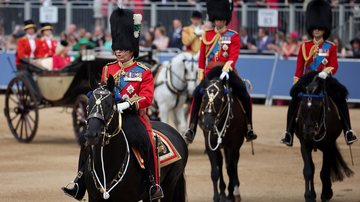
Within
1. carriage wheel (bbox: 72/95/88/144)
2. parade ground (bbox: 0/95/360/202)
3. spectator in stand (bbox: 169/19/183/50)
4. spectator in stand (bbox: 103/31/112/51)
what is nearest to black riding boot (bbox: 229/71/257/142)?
parade ground (bbox: 0/95/360/202)

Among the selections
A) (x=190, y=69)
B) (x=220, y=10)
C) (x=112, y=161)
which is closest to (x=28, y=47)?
(x=190, y=69)

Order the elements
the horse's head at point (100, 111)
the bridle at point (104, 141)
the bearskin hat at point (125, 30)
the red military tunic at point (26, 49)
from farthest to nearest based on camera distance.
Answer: the red military tunic at point (26, 49) → the bearskin hat at point (125, 30) → the bridle at point (104, 141) → the horse's head at point (100, 111)

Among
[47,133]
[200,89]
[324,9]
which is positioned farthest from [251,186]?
[47,133]

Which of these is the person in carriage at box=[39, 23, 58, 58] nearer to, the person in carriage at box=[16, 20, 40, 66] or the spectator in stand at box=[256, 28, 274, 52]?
the person in carriage at box=[16, 20, 40, 66]

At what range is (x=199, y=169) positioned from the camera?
15.0m

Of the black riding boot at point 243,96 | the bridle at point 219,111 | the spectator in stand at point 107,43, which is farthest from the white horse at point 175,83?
the spectator in stand at point 107,43

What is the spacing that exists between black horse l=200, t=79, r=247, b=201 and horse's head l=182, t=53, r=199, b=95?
4.45 meters

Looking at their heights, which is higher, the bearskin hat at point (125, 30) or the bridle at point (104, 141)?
the bearskin hat at point (125, 30)

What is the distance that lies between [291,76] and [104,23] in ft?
19.9

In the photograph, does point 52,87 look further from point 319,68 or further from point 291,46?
point 291,46

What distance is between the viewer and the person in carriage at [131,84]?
29.0 feet

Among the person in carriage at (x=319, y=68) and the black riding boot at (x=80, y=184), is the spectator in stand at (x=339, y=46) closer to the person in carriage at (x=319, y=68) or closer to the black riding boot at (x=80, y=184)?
the person in carriage at (x=319, y=68)

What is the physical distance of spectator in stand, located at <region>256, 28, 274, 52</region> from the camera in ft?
81.5

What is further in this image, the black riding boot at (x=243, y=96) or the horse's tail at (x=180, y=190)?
the black riding boot at (x=243, y=96)
